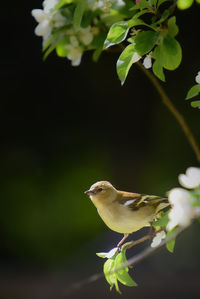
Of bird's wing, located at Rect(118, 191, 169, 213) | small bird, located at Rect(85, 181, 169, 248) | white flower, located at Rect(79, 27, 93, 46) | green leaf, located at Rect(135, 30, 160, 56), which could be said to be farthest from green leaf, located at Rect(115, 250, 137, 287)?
white flower, located at Rect(79, 27, 93, 46)

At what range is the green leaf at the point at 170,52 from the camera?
898 mm

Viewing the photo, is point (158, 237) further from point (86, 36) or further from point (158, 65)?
point (86, 36)

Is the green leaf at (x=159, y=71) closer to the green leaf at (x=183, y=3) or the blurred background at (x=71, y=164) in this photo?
the green leaf at (x=183, y=3)

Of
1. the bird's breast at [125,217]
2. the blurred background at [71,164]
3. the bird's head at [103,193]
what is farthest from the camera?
the blurred background at [71,164]

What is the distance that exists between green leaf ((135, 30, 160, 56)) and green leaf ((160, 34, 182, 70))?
2 centimetres

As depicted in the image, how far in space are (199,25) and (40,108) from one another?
1.20 metres

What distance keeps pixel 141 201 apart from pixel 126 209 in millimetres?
51

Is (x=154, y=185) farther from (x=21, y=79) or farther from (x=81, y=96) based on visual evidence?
(x=21, y=79)

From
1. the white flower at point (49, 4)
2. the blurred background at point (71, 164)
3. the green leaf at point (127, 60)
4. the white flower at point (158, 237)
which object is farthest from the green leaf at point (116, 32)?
the blurred background at point (71, 164)

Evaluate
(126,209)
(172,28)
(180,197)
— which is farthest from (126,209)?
(180,197)

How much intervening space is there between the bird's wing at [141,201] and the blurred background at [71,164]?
6.05ft

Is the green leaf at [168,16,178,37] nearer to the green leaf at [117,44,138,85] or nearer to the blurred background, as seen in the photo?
the green leaf at [117,44,138,85]

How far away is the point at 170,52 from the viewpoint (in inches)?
35.5

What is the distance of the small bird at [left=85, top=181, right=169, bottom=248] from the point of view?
4.00 feet
